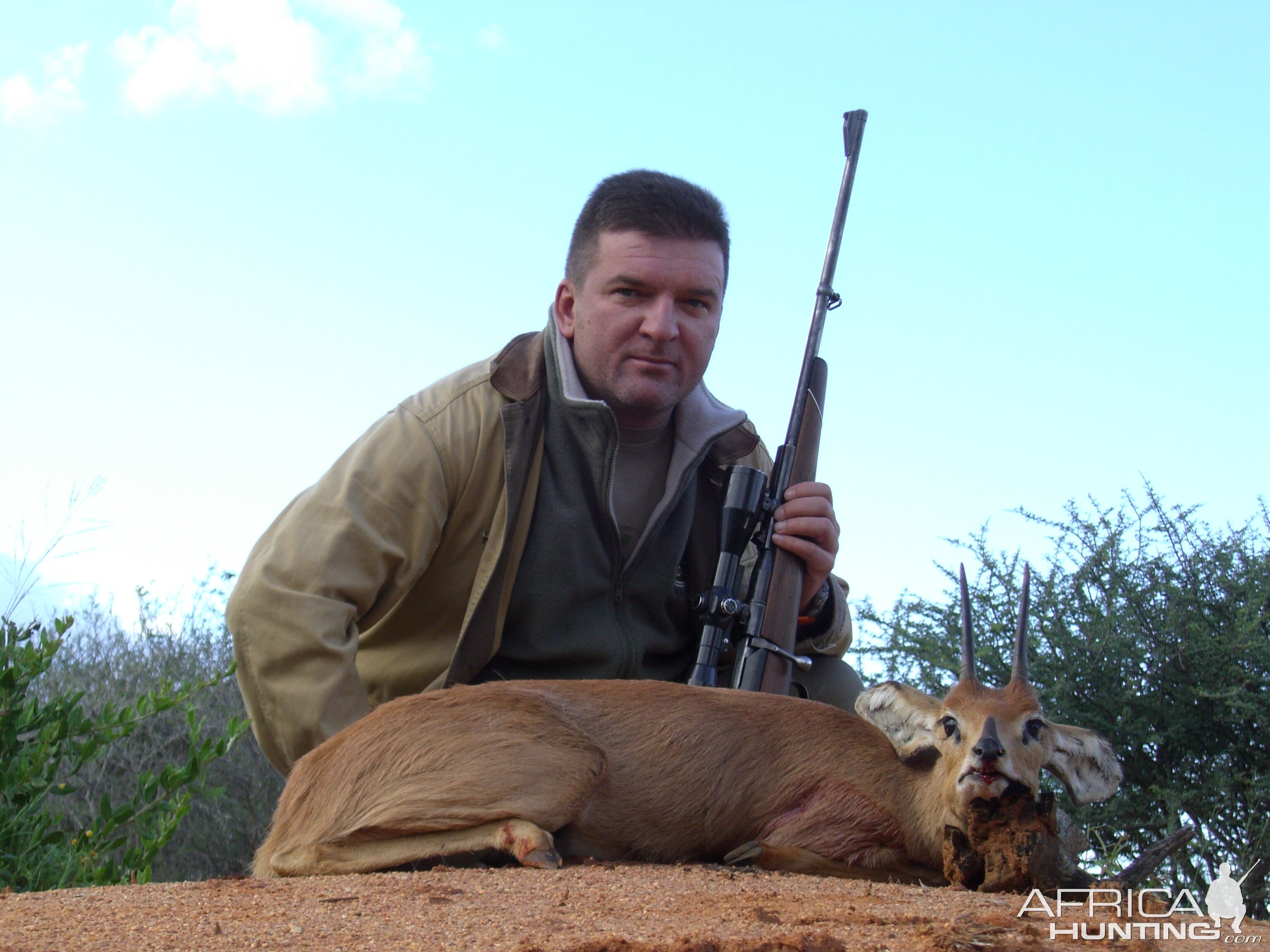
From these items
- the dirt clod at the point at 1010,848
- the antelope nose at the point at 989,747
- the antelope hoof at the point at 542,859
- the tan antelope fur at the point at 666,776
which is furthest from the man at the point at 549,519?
the dirt clod at the point at 1010,848

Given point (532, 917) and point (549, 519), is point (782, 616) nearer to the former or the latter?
point (549, 519)

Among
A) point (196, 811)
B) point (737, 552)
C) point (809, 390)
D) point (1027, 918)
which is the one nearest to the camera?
point (1027, 918)

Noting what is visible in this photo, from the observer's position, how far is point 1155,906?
321 cm

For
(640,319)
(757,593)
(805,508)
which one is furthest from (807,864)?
(640,319)

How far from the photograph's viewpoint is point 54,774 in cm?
488

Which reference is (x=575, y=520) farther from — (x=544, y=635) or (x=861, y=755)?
(x=861, y=755)

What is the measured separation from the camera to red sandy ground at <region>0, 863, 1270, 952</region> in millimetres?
2553

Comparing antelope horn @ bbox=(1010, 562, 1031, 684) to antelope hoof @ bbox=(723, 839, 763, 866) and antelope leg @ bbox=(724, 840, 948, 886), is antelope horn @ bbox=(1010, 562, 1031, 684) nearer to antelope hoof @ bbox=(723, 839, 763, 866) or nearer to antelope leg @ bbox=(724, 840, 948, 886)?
antelope leg @ bbox=(724, 840, 948, 886)

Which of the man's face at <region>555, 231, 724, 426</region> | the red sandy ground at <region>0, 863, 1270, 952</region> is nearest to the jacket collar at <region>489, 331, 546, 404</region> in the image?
the man's face at <region>555, 231, 724, 426</region>

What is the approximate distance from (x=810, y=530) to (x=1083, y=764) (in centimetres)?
142

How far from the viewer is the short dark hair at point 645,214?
5230mm

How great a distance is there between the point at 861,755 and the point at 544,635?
145 centimetres

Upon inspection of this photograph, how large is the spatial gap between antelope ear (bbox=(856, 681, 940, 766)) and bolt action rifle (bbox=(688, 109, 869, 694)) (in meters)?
0.49

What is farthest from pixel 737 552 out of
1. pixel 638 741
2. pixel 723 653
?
pixel 638 741
